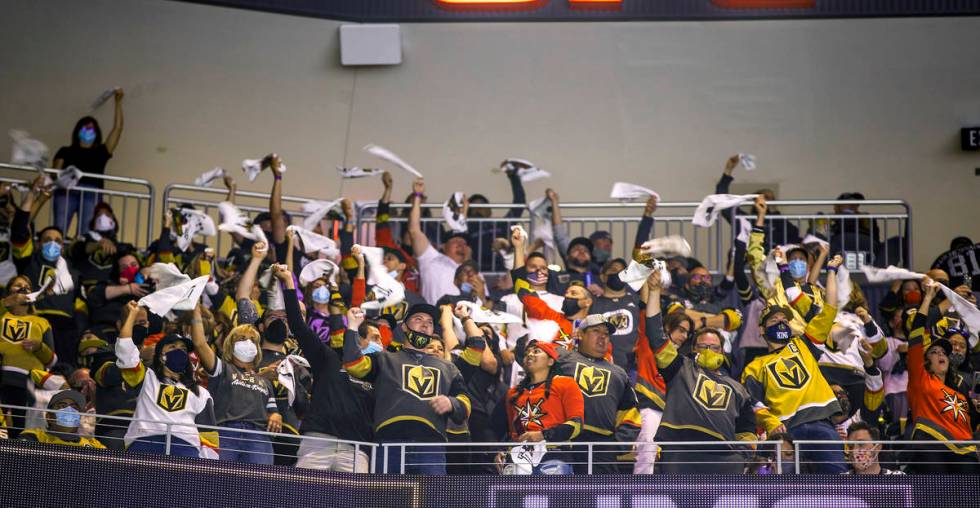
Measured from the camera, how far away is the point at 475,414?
1002cm

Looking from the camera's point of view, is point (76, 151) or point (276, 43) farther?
point (276, 43)

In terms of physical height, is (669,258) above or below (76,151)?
below

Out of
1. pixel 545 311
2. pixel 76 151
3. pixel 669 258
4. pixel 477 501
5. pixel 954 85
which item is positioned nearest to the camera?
pixel 477 501

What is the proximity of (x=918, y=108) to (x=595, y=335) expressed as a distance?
6.91m

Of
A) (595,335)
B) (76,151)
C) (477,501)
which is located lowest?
(477,501)

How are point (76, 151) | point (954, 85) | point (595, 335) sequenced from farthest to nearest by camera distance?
point (954, 85) → point (76, 151) → point (595, 335)

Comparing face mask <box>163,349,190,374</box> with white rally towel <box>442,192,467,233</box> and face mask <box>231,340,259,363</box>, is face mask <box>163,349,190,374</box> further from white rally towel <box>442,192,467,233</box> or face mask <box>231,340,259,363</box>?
white rally towel <box>442,192,467,233</box>

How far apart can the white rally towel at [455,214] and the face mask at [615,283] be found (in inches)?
85.5

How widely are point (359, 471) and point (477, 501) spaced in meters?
0.80

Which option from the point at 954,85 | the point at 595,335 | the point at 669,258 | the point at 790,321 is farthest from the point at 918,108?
the point at 595,335

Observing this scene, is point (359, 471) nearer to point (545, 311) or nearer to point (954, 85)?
point (545, 311)

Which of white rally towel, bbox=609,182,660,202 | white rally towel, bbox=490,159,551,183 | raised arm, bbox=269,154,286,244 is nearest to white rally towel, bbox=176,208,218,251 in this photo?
raised arm, bbox=269,154,286,244

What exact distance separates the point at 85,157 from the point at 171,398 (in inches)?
226

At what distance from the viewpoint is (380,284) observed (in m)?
11.2
